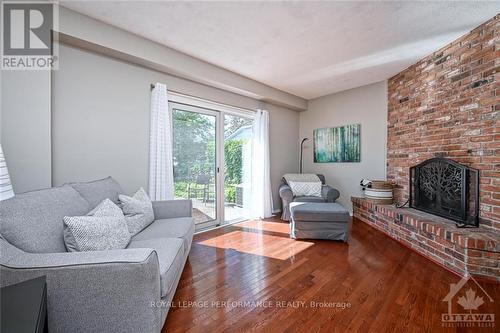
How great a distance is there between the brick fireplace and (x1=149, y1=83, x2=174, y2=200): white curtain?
3.14 meters

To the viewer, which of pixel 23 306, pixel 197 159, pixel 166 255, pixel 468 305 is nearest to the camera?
pixel 23 306

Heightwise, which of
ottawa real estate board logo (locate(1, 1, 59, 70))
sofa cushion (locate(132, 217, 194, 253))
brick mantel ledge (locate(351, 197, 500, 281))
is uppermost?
ottawa real estate board logo (locate(1, 1, 59, 70))

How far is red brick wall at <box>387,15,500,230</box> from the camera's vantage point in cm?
205

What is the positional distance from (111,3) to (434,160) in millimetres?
3977

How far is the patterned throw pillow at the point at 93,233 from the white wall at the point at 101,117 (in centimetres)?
104

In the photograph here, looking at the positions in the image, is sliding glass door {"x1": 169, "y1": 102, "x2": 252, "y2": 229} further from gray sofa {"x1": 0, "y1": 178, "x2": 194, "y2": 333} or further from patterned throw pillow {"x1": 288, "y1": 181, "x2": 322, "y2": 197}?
gray sofa {"x1": 0, "y1": 178, "x2": 194, "y2": 333}

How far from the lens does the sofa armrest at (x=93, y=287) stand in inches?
38.6

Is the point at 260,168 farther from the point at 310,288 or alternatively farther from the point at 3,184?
the point at 3,184

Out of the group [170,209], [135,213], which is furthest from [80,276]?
[170,209]

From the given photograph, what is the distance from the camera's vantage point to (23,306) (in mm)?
798

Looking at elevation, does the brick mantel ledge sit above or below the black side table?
below

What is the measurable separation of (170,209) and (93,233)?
3.59ft

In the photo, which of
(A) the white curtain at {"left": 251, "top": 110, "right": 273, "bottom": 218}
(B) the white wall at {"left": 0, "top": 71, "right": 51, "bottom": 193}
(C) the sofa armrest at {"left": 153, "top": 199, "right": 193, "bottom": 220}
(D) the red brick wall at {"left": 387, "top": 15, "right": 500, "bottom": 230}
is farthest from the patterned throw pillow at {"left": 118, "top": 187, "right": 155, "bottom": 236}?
(D) the red brick wall at {"left": 387, "top": 15, "right": 500, "bottom": 230}

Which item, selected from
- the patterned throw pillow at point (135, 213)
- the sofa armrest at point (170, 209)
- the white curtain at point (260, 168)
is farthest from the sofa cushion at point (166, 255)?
the white curtain at point (260, 168)
